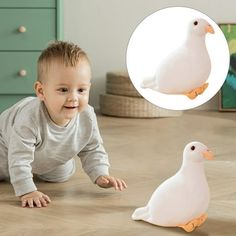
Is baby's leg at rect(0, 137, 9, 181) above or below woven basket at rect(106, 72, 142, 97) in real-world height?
above

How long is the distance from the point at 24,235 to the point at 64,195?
0.89ft

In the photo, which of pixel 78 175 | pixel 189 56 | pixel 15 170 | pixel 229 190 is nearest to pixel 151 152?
pixel 78 175

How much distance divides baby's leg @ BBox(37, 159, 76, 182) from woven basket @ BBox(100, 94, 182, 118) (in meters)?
1.11

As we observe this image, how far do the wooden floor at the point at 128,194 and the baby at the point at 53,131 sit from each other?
4 cm

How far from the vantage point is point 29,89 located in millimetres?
2510

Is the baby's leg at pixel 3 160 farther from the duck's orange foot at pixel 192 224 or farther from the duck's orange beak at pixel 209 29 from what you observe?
the duck's orange beak at pixel 209 29

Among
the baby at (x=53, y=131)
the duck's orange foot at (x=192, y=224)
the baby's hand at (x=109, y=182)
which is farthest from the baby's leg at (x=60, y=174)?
the duck's orange foot at (x=192, y=224)

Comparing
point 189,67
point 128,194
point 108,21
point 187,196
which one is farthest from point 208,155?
point 108,21

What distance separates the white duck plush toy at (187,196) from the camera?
3.59 feet

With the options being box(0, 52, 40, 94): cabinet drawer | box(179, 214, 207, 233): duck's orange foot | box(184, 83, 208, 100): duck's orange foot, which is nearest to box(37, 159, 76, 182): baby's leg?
box(179, 214, 207, 233): duck's orange foot

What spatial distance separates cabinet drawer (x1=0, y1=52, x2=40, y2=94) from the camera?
251 cm

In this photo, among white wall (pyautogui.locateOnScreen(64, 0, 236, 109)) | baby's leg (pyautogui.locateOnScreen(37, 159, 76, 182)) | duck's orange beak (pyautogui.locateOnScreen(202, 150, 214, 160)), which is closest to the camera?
duck's orange beak (pyautogui.locateOnScreen(202, 150, 214, 160))

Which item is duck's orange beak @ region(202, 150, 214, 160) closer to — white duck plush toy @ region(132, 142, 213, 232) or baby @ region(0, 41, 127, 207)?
white duck plush toy @ region(132, 142, 213, 232)

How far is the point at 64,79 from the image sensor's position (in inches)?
49.5
